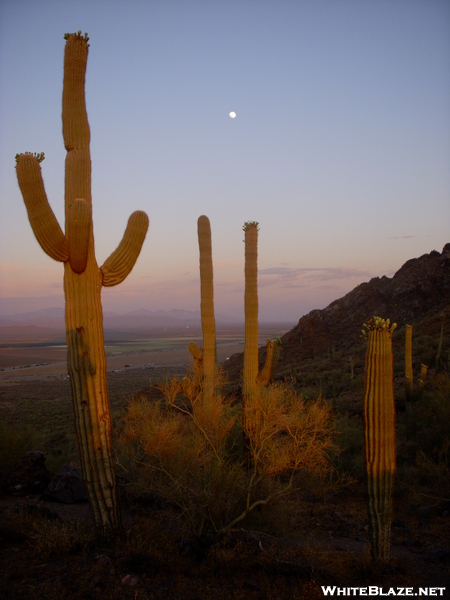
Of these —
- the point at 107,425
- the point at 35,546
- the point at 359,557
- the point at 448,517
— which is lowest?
the point at 448,517

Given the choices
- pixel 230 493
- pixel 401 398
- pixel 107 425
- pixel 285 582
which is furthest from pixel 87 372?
pixel 401 398

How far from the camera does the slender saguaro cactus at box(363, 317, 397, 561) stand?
6.69 meters

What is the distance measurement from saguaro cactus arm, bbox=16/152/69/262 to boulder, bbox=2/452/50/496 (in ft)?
22.1

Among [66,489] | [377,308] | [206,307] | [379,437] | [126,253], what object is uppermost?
[126,253]

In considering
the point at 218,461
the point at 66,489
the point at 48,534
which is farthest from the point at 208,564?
the point at 66,489

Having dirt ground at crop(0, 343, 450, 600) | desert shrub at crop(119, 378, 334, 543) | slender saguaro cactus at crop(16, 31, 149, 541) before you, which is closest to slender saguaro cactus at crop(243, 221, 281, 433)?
desert shrub at crop(119, 378, 334, 543)

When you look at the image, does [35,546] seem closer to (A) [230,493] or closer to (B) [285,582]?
(A) [230,493]

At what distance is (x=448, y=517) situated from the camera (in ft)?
30.9

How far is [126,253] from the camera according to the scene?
286 inches

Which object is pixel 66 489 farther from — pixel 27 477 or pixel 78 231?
pixel 78 231

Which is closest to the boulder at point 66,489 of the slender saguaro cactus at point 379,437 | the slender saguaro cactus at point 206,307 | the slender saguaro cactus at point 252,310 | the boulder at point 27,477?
the boulder at point 27,477

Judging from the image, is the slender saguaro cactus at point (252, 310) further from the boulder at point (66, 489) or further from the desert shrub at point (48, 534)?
the desert shrub at point (48, 534)

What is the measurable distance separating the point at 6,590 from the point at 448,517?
881 centimetres

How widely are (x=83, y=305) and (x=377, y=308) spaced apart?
107 ft
